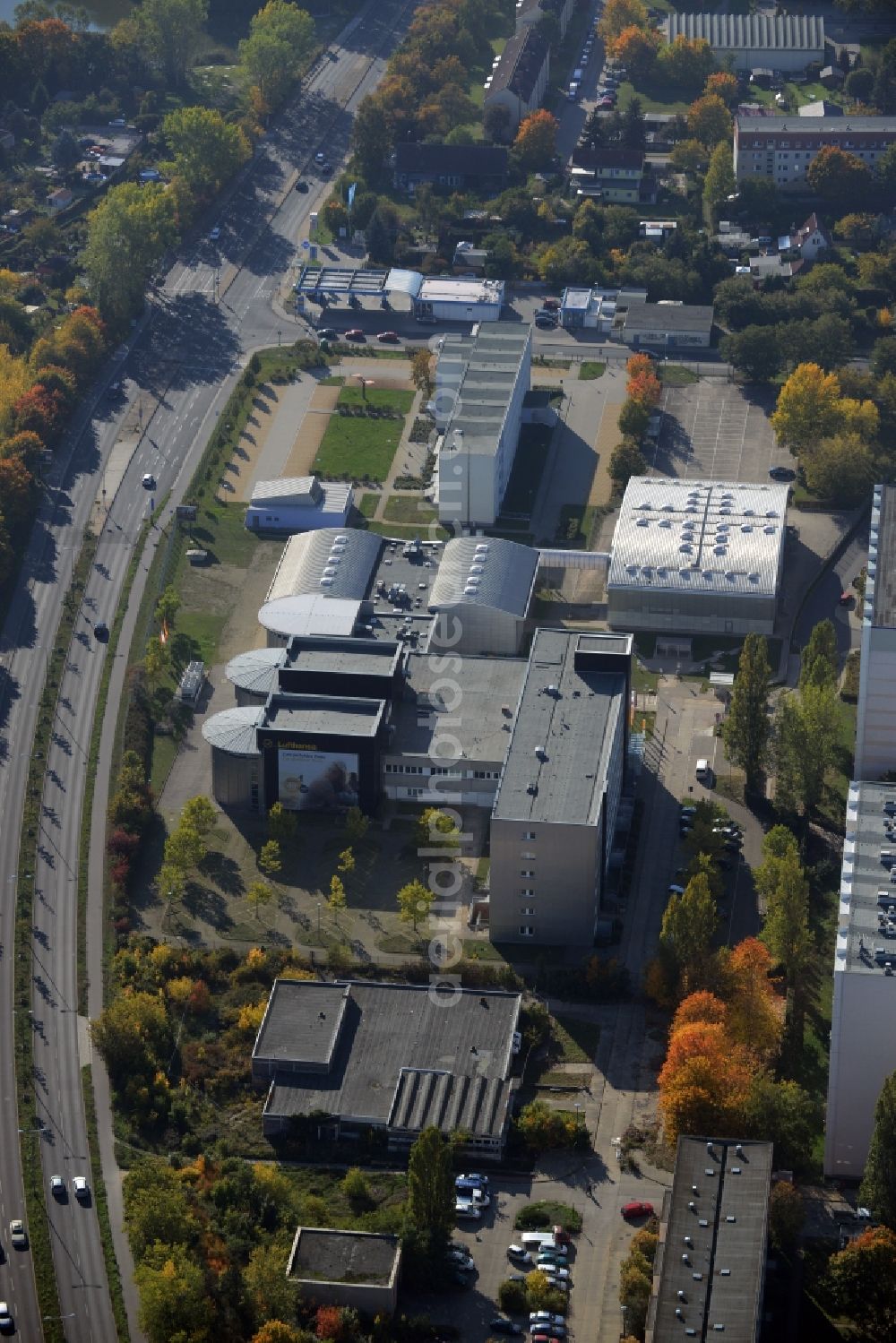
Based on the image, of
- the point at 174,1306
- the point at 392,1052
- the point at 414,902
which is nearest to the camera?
the point at 174,1306

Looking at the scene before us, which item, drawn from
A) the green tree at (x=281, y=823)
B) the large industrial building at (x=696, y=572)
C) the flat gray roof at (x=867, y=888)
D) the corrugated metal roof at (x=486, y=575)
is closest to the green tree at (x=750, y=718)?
the large industrial building at (x=696, y=572)

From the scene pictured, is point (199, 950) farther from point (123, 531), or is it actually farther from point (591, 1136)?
point (123, 531)

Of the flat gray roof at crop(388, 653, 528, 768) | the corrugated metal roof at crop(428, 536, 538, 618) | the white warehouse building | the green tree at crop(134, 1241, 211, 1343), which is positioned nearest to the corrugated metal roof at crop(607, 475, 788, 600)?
the corrugated metal roof at crop(428, 536, 538, 618)

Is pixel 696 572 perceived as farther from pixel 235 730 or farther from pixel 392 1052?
pixel 392 1052

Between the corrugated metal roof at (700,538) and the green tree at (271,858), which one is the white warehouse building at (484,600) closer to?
the corrugated metal roof at (700,538)

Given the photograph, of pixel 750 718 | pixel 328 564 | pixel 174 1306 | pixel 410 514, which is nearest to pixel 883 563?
pixel 750 718

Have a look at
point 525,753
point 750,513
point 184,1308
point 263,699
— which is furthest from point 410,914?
point 750,513
